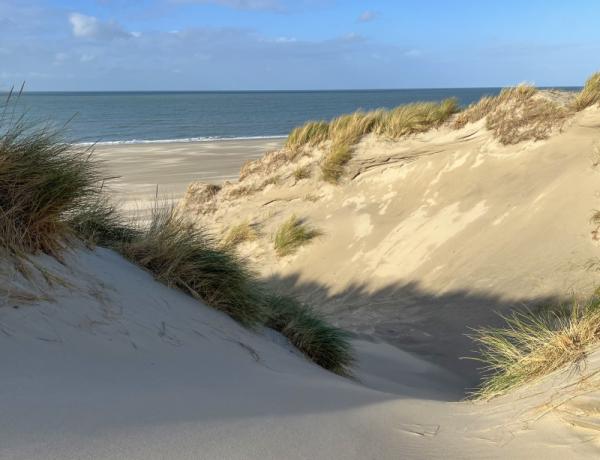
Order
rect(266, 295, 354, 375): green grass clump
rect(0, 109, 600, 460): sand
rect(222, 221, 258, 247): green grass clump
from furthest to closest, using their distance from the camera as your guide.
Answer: rect(222, 221, 258, 247): green grass clump
rect(266, 295, 354, 375): green grass clump
rect(0, 109, 600, 460): sand

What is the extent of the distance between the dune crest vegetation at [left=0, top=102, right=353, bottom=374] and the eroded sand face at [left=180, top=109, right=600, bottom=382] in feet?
6.90

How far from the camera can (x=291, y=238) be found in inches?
441

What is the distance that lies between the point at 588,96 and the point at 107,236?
8.11 m

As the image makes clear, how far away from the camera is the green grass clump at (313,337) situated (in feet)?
18.1

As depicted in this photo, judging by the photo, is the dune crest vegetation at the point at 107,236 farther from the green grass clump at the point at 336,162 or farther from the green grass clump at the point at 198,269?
the green grass clump at the point at 336,162

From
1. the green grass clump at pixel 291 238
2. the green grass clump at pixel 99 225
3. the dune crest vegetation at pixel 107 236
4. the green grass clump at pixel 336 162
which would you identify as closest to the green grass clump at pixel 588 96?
the green grass clump at pixel 336 162

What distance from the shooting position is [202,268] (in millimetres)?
5102

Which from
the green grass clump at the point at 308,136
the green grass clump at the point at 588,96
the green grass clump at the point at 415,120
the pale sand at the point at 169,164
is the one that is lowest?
Result: the pale sand at the point at 169,164

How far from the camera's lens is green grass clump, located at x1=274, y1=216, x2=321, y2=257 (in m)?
11.1

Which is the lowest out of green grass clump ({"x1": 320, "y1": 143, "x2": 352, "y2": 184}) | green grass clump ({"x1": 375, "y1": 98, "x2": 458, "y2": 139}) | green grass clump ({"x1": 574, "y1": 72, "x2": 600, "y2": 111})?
green grass clump ({"x1": 320, "y1": 143, "x2": 352, "y2": 184})

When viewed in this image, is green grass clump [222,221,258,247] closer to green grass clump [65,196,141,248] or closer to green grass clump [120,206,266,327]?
green grass clump [65,196,141,248]

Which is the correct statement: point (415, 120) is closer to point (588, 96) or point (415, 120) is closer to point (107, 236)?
point (588, 96)

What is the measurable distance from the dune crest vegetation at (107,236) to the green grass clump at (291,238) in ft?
16.2

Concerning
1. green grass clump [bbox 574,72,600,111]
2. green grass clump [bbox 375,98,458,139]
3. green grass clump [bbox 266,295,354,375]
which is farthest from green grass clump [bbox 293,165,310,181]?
green grass clump [bbox 266,295,354,375]
